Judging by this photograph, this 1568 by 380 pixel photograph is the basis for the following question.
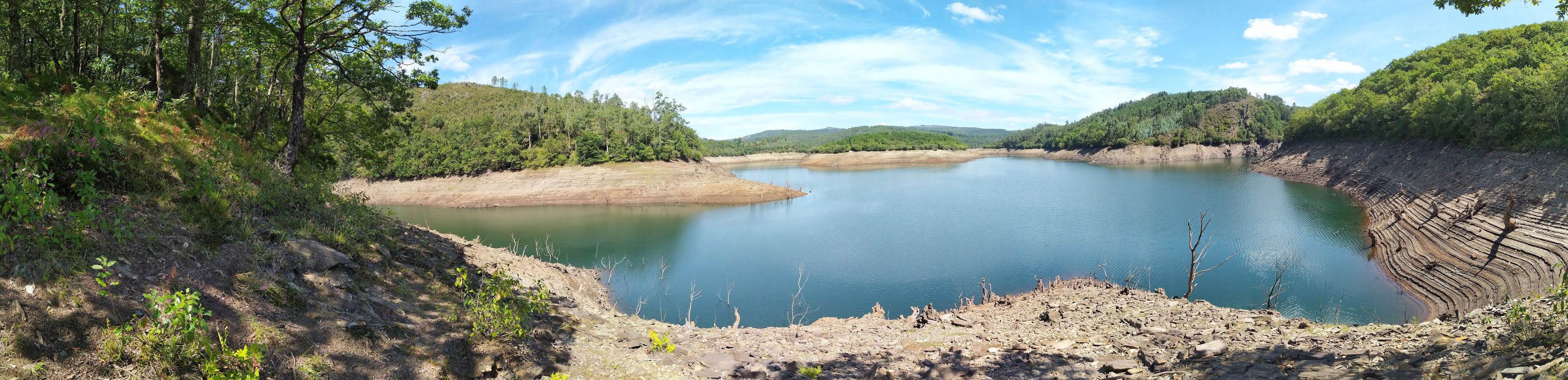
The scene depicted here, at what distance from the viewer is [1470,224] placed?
19.0m

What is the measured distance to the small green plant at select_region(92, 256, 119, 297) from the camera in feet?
12.1

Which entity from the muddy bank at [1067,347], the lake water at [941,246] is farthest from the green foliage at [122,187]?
the lake water at [941,246]

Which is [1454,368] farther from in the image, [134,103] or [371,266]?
[134,103]

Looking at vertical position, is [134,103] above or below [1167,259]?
above

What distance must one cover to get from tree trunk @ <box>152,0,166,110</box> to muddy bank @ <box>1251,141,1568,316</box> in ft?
63.3

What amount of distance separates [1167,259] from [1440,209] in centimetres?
1134

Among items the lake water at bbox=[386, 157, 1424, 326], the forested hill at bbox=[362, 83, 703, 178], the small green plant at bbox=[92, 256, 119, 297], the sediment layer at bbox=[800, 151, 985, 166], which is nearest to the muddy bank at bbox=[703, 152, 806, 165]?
the sediment layer at bbox=[800, 151, 985, 166]

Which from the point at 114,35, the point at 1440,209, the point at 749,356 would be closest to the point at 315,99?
the point at 114,35

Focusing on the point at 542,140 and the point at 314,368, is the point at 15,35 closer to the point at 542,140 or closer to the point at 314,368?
the point at 314,368

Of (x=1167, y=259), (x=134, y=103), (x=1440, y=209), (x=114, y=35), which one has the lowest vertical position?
(x=1167, y=259)

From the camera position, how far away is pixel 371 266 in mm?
6730

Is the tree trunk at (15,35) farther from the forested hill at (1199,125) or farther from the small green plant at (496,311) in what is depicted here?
the forested hill at (1199,125)

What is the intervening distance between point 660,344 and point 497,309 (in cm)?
194

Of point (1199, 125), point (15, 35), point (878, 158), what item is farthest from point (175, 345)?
point (1199, 125)
